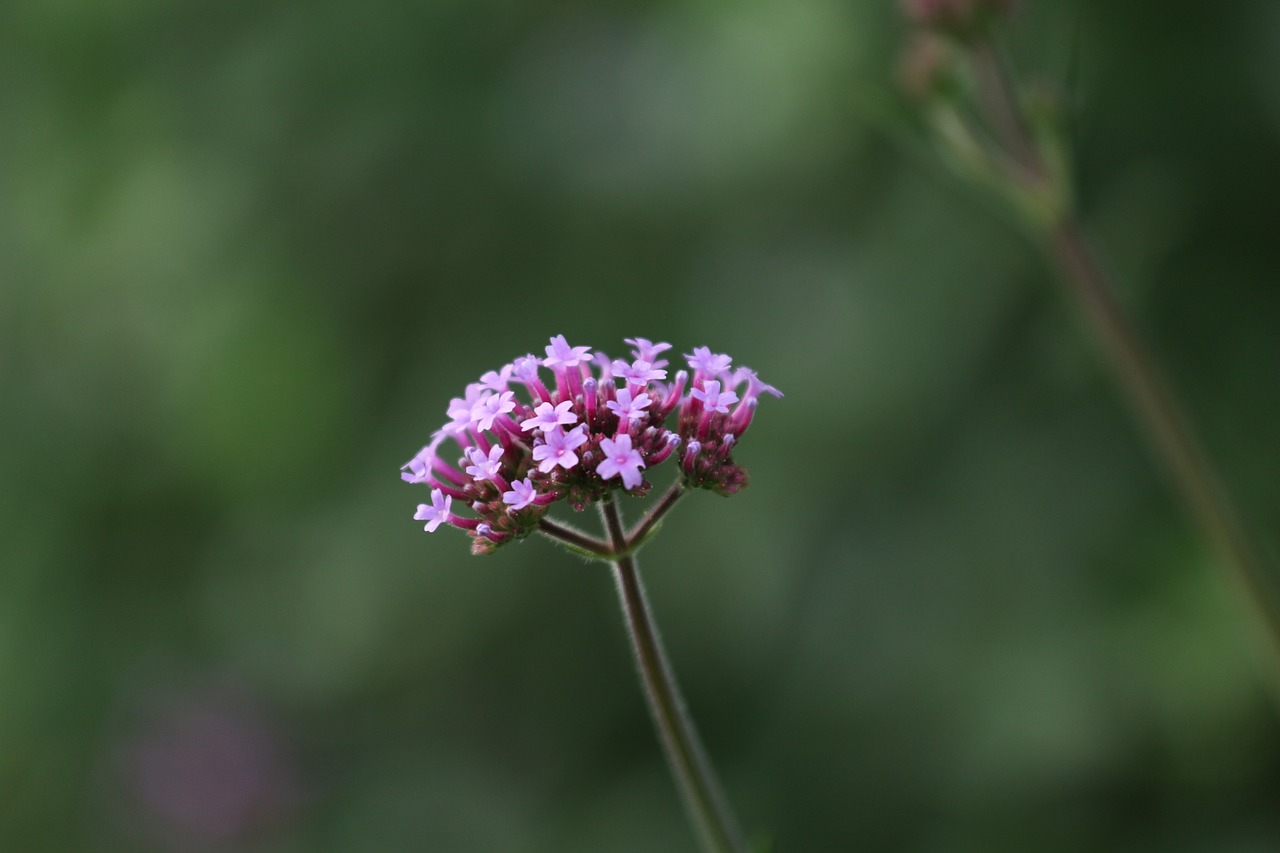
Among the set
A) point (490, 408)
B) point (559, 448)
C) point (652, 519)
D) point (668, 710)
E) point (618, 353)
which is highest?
point (618, 353)

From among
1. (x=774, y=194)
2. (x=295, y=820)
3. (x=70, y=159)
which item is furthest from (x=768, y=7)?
(x=295, y=820)

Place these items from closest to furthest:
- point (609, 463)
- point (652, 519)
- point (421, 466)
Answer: point (609, 463), point (652, 519), point (421, 466)

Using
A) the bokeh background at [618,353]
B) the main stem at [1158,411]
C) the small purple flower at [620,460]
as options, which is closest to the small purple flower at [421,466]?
the small purple flower at [620,460]

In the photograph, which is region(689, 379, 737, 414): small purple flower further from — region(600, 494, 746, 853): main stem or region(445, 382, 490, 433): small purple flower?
region(445, 382, 490, 433): small purple flower

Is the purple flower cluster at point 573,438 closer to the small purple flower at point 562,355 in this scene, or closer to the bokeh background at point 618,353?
the small purple flower at point 562,355

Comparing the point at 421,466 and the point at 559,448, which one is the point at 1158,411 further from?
the point at 421,466

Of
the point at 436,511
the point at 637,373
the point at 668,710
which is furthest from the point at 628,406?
the point at 668,710

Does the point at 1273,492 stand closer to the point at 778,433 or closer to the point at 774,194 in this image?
the point at 778,433
